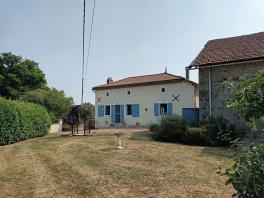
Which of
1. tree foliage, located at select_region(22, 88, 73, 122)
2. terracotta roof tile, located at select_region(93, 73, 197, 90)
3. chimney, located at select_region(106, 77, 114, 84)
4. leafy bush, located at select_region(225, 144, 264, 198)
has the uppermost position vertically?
chimney, located at select_region(106, 77, 114, 84)

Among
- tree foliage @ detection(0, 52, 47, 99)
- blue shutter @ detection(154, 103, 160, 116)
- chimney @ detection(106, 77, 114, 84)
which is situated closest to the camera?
blue shutter @ detection(154, 103, 160, 116)

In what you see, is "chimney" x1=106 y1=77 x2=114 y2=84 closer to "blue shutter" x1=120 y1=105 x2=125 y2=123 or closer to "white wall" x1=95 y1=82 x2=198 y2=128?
"white wall" x1=95 y1=82 x2=198 y2=128

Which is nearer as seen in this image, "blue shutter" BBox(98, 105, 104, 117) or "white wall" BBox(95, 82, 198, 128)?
"white wall" BBox(95, 82, 198, 128)

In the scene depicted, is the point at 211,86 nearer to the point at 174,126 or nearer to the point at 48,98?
the point at 174,126

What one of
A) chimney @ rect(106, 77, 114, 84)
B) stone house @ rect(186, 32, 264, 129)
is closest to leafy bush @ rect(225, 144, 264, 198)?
stone house @ rect(186, 32, 264, 129)

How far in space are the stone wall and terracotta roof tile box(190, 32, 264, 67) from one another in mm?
414

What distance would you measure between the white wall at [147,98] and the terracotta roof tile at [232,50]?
5046 mm

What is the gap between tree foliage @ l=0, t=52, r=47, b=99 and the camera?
44969mm

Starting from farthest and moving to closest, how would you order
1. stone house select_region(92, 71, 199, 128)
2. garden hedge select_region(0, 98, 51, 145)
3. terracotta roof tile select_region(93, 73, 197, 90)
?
1. terracotta roof tile select_region(93, 73, 197, 90)
2. stone house select_region(92, 71, 199, 128)
3. garden hedge select_region(0, 98, 51, 145)

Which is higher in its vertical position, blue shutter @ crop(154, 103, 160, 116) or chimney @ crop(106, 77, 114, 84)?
chimney @ crop(106, 77, 114, 84)

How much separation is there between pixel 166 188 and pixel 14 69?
43244 mm

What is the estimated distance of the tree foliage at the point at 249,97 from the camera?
2896 millimetres

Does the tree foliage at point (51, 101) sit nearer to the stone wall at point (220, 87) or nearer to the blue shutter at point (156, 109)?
the blue shutter at point (156, 109)

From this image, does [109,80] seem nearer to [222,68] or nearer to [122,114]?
[122,114]
